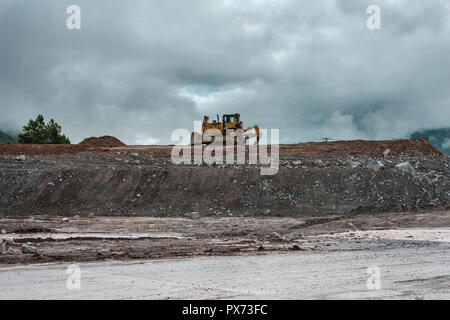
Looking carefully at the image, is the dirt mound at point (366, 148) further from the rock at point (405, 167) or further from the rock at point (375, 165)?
the rock at point (405, 167)

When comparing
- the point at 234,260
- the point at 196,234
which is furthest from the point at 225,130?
the point at 234,260

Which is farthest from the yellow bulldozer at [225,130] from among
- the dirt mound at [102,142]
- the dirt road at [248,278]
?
the dirt road at [248,278]

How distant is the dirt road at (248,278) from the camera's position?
785cm

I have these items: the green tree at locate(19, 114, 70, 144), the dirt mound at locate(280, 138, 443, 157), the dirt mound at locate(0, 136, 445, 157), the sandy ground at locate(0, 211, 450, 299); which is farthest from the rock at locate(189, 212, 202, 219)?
the green tree at locate(19, 114, 70, 144)

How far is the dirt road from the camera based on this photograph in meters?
7.85

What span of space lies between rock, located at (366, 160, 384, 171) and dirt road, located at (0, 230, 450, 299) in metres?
17.2

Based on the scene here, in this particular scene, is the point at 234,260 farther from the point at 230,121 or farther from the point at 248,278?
the point at 230,121

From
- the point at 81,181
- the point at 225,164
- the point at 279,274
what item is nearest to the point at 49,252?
the point at 279,274

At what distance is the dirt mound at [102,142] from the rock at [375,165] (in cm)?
2211

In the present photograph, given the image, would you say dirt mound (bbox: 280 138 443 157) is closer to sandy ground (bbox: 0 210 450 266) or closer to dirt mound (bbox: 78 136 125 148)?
sandy ground (bbox: 0 210 450 266)

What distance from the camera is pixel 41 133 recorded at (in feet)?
214
